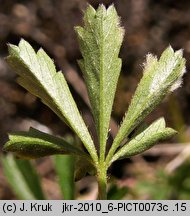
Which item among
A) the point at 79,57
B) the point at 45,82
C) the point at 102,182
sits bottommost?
the point at 102,182

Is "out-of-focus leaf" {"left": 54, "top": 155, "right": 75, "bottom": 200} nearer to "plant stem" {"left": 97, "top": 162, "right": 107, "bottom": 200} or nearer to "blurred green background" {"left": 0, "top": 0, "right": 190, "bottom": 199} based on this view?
"plant stem" {"left": 97, "top": 162, "right": 107, "bottom": 200}

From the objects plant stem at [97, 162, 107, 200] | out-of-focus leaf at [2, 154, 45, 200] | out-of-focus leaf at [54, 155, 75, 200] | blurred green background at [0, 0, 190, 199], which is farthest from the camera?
blurred green background at [0, 0, 190, 199]

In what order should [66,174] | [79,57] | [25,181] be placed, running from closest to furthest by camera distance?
[66,174], [25,181], [79,57]

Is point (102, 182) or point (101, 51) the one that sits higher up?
point (101, 51)

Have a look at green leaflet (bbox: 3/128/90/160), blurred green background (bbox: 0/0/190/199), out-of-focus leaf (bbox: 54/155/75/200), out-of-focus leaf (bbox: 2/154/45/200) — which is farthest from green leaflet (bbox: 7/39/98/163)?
blurred green background (bbox: 0/0/190/199)

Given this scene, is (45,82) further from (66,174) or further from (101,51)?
(66,174)

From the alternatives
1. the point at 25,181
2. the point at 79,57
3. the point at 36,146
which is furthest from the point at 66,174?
the point at 79,57
